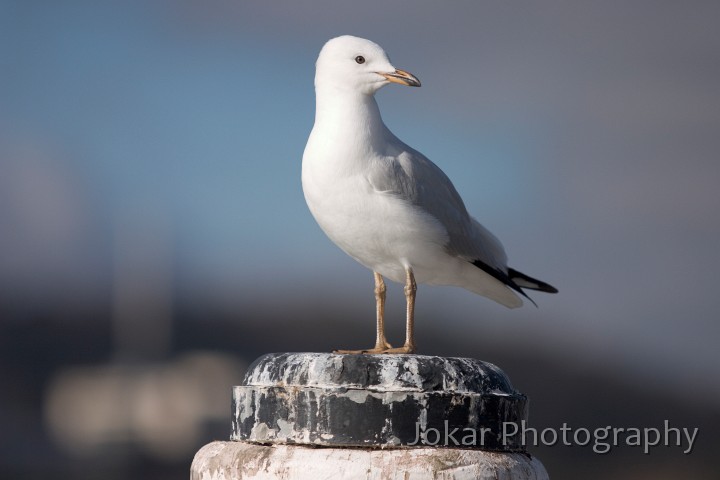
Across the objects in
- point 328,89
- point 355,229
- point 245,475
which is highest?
point 328,89

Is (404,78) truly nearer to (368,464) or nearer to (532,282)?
(532,282)

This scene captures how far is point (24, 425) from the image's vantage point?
27.9 metres

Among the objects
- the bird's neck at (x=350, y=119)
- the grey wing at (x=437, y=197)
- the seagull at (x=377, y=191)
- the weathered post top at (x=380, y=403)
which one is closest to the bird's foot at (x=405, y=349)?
the seagull at (x=377, y=191)

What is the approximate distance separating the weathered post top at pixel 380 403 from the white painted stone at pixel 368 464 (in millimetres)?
38

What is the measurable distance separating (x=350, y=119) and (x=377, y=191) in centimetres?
29

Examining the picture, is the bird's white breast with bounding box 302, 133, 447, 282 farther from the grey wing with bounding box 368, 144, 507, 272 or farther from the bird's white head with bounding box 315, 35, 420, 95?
the bird's white head with bounding box 315, 35, 420, 95

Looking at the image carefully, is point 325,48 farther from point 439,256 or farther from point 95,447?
point 95,447

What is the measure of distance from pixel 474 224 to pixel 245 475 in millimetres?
2174

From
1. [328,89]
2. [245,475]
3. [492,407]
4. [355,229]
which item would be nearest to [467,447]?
[492,407]

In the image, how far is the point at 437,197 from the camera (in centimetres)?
503

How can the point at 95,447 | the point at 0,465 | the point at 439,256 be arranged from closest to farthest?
1. the point at 439,256
2. the point at 0,465
3. the point at 95,447

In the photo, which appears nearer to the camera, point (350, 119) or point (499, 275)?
point (350, 119)

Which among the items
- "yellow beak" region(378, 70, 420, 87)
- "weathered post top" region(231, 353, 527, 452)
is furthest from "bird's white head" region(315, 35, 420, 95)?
"weathered post top" region(231, 353, 527, 452)

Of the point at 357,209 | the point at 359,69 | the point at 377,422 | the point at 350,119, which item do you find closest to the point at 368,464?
the point at 377,422
